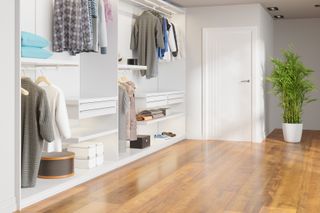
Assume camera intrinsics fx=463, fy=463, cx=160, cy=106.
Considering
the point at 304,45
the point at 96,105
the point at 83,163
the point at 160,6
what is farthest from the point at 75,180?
the point at 304,45

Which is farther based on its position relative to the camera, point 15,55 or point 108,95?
point 108,95

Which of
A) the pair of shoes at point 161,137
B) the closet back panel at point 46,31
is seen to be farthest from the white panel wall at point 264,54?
the closet back panel at point 46,31

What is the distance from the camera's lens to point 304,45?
30.8 ft

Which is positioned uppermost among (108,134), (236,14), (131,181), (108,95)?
(236,14)

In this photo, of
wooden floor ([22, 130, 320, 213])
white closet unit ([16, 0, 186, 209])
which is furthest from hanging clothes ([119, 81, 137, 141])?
wooden floor ([22, 130, 320, 213])

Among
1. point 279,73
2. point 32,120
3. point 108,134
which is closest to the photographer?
point 32,120

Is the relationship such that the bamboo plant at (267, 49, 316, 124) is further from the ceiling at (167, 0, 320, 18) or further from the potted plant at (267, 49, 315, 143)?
the ceiling at (167, 0, 320, 18)

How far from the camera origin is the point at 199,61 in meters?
7.85

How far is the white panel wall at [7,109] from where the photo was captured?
11.1ft

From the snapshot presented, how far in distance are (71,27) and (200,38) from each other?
3.58 metres

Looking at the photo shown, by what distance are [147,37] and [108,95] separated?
5.43 feet

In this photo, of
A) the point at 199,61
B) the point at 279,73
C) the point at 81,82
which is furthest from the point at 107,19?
the point at 279,73

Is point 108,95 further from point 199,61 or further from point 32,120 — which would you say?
point 199,61

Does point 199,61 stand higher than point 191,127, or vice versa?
point 199,61
